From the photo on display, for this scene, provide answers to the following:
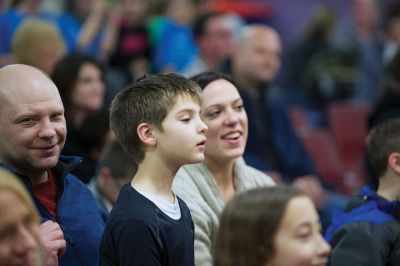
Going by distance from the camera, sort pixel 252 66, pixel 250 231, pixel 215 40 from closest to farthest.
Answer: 1. pixel 250 231
2. pixel 252 66
3. pixel 215 40

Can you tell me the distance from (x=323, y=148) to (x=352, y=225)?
3217 millimetres

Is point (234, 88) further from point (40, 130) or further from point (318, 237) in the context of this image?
point (318, 237)

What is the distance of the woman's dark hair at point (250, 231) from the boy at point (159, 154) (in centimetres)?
34

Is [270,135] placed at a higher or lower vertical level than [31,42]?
lower

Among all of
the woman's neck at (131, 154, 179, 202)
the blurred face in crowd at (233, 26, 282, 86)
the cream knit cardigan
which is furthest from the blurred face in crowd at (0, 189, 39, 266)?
the blurred face in crowd at (233, 26, 282, 86)

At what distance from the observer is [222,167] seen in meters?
3.50

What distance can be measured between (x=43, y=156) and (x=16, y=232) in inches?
30.5

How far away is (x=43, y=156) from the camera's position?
9.46 feet

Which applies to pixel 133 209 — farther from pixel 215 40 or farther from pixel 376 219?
Answer: pixel 215 40

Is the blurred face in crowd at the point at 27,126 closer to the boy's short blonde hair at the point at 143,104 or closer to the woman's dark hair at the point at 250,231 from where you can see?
the boy's short blonde hair at the point at 143,104

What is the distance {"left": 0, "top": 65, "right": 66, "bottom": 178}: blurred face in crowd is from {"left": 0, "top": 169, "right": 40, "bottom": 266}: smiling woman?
0.71 m

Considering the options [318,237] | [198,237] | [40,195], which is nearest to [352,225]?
[198,237]

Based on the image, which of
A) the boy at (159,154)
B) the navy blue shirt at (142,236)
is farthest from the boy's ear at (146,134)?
the navy blue shirt at (142,236)

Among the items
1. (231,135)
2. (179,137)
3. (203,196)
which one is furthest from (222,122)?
(179,137)
